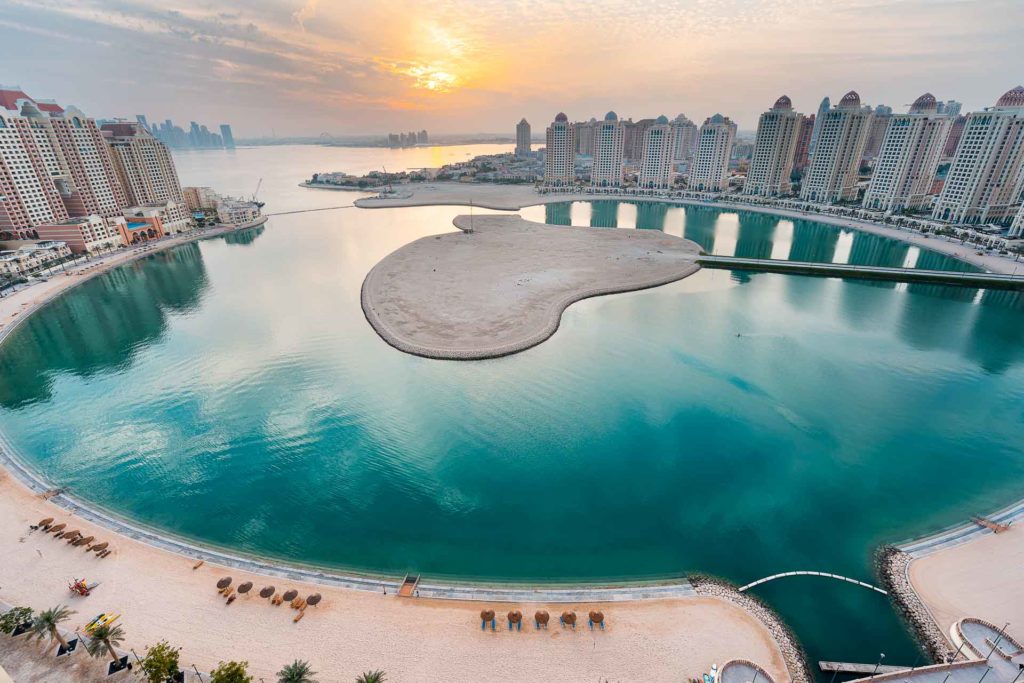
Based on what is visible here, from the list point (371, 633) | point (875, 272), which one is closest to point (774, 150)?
point (875, 272)

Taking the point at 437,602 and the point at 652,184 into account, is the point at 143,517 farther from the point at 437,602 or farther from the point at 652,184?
the point at 652,184

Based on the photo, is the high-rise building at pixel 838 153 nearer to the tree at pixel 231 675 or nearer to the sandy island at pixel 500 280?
the sandy island at pixel 500 280

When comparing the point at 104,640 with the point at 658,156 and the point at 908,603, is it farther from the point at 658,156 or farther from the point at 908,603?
the point at 658,156

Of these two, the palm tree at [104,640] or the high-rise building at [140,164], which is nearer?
the palm tree at [104,640]

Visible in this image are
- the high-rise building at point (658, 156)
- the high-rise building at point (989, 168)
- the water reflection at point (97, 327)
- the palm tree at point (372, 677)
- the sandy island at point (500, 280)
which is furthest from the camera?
the high-rise building at point (658, 156)

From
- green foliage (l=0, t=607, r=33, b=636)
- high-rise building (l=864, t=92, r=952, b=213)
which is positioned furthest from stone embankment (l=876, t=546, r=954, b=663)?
high-rise building (l=864, t=92, r=952, b=213)

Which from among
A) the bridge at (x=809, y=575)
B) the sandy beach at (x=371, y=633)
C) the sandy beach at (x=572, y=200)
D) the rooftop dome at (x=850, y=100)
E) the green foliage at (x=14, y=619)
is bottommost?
the bridge at (x=809, y=575)

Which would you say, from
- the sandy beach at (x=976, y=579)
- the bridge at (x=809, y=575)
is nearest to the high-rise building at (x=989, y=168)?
the sandy beach at (x=976, y=579)
